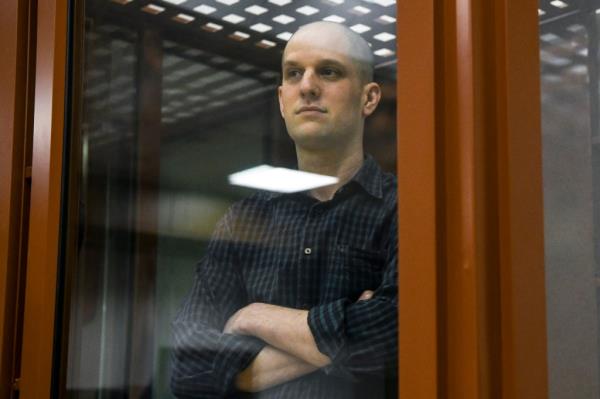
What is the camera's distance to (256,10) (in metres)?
1.14

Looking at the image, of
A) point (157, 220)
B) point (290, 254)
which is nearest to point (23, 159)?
point (157, 220)

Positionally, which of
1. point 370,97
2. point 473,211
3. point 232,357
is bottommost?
point 232,357

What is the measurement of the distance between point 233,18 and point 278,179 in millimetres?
228

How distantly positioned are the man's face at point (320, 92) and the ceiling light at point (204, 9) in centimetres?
18

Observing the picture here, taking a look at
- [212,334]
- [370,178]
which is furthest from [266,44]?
[212,334]

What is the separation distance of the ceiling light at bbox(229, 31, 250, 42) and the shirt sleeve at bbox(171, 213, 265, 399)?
0.22 meters

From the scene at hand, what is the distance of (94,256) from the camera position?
4.48ft

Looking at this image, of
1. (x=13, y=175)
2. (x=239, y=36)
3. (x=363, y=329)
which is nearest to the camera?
(x=363, y=329)

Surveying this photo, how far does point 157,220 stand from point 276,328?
1.00 ft

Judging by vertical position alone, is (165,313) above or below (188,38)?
below

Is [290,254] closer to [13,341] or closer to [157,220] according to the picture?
[157,220]

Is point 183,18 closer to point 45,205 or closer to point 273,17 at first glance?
point 273,17

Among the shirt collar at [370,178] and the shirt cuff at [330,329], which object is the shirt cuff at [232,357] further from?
the shirt collar at [370,178]

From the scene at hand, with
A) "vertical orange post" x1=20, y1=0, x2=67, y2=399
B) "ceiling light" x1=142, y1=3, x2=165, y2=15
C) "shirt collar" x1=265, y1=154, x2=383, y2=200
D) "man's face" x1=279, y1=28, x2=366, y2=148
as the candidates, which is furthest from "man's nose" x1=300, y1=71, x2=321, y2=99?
"vertical orange post" x1=20, y1=0, x2=67, y2=399
